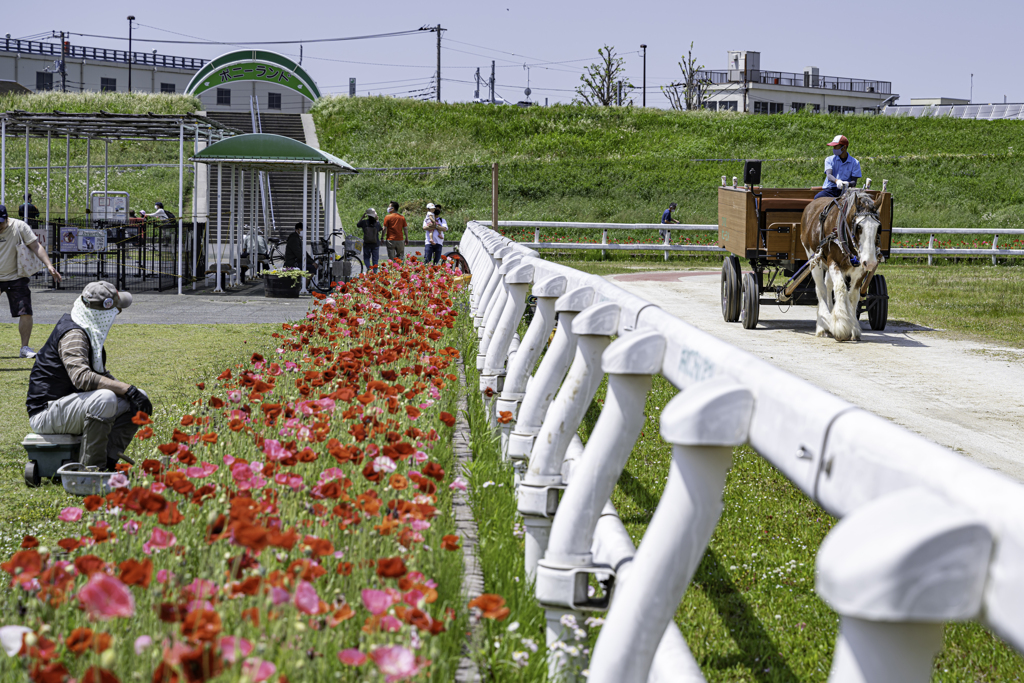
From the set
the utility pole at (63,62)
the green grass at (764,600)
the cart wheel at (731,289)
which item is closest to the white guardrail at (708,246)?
the cart wheel at (731,289)

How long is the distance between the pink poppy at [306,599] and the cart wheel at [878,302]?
1357 cm

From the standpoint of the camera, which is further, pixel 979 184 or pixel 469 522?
pixel 979 184

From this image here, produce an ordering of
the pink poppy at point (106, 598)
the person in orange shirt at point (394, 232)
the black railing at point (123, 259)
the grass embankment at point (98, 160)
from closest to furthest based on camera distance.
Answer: the pink poppy at point (106, 598) → the black railing at point (123, 259) → the person in orange shirt at point (394, 232) → the grass embankment at point (98, 160)

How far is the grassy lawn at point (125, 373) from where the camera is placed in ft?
18.5

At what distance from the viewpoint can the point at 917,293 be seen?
21.1 metres

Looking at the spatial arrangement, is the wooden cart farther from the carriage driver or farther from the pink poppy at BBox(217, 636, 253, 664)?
the pink poppy at BBox(217, 636, 253, 664)

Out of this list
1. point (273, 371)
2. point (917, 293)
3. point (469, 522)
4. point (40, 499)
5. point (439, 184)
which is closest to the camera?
point (469, 522)

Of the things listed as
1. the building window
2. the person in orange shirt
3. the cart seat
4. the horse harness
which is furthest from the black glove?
the building window

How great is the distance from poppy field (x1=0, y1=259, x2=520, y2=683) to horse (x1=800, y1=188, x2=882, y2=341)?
32.0 ft

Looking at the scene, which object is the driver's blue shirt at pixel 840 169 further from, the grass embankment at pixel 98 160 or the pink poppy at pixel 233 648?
the grass embankment at pixel 98 160

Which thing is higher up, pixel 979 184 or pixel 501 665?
pixel 979 184

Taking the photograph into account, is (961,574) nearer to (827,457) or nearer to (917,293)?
(827,457)

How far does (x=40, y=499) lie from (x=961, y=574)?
19.3ft

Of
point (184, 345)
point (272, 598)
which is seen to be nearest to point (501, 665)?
point (272, 598)
